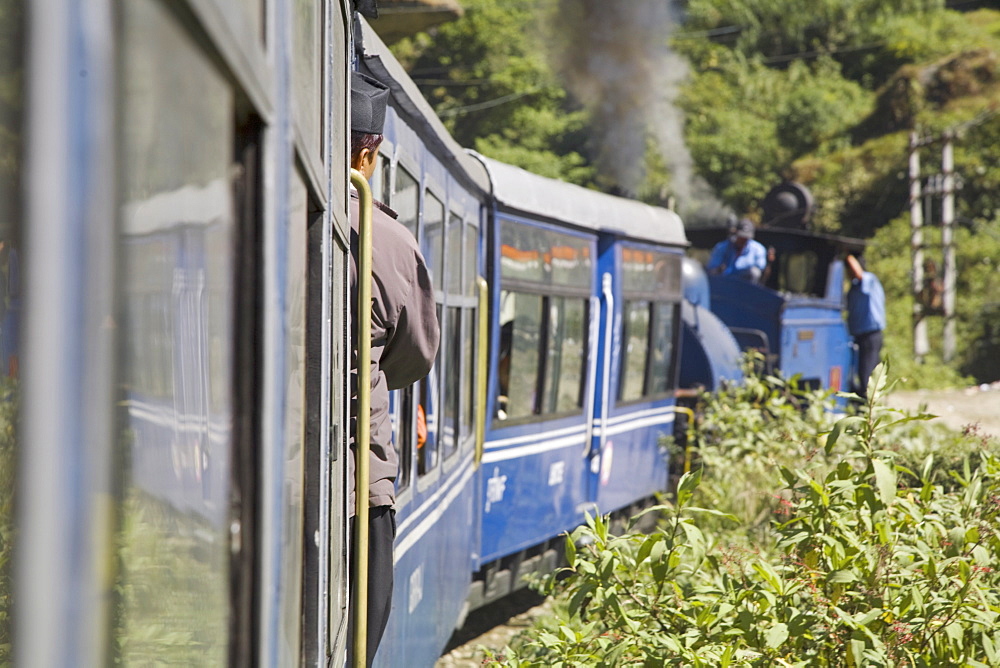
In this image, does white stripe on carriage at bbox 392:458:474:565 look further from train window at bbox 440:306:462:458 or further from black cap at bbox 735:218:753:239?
black cap at bbox 735:218:753:239

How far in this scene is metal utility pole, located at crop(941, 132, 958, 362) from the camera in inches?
1201

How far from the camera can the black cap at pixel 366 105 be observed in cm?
290

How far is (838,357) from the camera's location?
1377 centimetres

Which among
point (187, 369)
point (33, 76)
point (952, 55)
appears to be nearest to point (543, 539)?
point (187, 369)

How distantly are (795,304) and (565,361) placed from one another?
5.57m

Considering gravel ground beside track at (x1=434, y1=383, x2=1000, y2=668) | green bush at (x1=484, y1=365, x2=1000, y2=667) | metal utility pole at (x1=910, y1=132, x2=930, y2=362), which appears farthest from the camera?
metal utility pole at (x1=910, y1=132, x2=930, y2=362)

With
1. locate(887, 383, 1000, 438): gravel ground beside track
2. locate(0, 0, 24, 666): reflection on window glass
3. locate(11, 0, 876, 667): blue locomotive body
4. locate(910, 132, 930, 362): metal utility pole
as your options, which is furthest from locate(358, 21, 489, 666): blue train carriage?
locate(910, 132, 930, 362): metal utility pole

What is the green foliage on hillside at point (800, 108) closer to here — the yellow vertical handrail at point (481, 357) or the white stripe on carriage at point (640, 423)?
the white stripe on carriage at point (640, 423)

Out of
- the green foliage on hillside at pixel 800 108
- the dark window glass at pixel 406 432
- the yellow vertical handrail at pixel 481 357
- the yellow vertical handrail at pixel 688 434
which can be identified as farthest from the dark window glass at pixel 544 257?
the green foliage on hillside at pixel 800 108

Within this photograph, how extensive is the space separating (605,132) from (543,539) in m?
16.7

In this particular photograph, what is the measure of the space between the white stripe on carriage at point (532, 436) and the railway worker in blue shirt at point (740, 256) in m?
5.46

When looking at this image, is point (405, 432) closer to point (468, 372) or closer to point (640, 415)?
point (468, 372)

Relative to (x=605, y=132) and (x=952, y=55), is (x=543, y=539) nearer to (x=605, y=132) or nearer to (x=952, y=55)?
(x=605, y=132)

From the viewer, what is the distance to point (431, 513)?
4.55 metres
